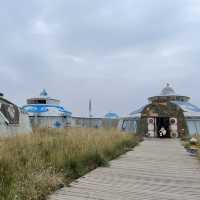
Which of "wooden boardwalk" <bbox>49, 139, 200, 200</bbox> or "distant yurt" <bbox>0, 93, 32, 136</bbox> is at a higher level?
"distant yurt" <bbox>0, 93, 32, 136</bbox>

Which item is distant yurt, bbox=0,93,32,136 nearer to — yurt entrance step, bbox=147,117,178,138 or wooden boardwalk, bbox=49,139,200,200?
wooden boardwalk, bbox=49,139,200,200

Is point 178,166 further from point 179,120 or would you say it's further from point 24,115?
point 179,120

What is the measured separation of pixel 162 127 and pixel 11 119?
18.1m

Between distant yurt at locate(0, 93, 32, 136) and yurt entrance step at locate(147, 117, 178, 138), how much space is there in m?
14.3

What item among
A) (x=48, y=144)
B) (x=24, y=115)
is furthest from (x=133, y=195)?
(x=24, y=115)

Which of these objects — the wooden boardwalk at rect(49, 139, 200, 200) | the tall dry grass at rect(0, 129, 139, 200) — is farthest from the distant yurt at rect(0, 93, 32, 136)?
the wooden boardwalk at rect(49, 139, 200, 200)

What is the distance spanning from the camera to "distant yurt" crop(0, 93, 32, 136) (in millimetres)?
16700

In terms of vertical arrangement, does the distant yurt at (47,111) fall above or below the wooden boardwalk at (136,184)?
above

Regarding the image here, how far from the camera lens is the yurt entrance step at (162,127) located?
31031 mm

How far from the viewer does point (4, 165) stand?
560cm

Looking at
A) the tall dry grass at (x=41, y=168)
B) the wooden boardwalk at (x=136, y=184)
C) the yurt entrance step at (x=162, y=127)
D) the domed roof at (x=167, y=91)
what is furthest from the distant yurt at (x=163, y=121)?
the tall dry grass at (x=41, y=168)

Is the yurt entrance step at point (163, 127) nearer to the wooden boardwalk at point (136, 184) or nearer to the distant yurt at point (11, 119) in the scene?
the distant yurt at point (11, 119)

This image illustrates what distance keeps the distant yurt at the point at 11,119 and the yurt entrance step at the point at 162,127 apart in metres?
14.3

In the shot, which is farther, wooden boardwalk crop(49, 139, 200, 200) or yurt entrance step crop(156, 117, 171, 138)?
yurt entrance step crop(156, 117, 171, 138)
